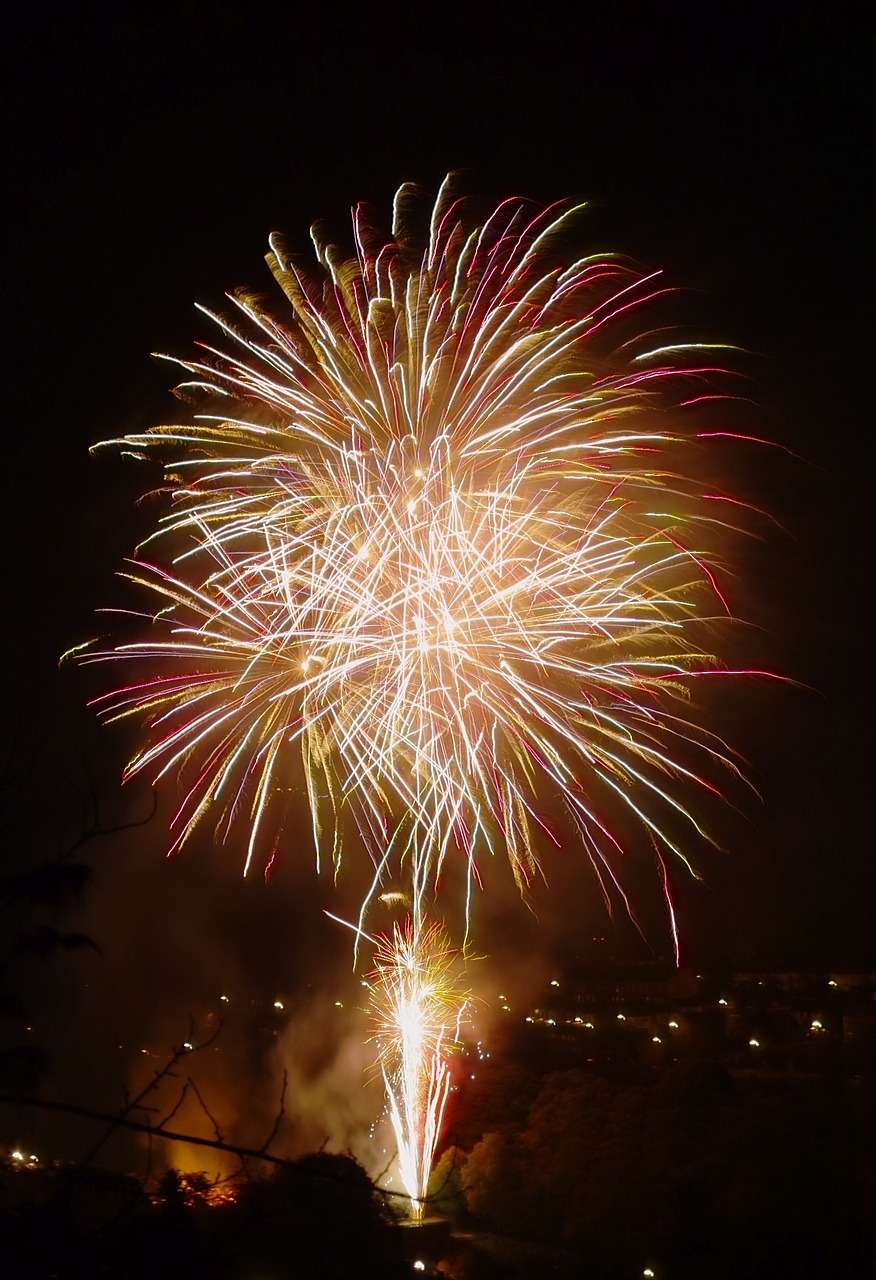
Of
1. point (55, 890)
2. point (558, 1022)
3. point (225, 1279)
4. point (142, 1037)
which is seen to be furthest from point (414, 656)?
point (558, 1022)

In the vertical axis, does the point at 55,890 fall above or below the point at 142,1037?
below

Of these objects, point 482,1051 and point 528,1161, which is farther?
point 482,1051

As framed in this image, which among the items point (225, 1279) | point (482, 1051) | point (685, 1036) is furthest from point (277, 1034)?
point (225, 1279)

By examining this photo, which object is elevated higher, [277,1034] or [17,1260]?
[277,1034]

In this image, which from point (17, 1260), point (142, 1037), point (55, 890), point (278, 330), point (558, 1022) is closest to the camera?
point (17, 1260)

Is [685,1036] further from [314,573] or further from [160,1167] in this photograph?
[314,573]

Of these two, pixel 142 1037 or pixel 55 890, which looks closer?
pixel 55 890

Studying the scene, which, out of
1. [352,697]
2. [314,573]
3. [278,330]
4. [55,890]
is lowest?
[55,890]

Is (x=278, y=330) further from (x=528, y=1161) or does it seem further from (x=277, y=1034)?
(x=277, y=1034)

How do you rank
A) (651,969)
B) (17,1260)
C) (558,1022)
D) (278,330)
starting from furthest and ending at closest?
1. (651,969)
2. (558,1022)
3. (278,330)
4. (17,1260)
